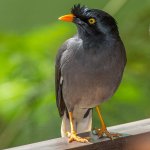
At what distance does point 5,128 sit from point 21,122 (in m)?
0.08

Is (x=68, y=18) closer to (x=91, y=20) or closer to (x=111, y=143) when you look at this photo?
(x=91, y=20)

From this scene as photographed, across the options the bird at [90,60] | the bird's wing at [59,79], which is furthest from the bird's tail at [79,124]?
the bird at [90,60]

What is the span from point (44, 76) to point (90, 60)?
12.7 inches

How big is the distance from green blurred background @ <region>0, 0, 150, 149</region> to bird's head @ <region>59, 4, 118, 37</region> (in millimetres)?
302

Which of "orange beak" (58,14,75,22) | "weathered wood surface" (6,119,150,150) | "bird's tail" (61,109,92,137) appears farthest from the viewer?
"bird's tail" (61,109,92,137)

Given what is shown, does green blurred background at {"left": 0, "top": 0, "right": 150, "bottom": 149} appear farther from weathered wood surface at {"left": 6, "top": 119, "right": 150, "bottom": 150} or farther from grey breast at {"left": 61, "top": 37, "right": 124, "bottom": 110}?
weathered wood surface at {"left": 6, "top": 119, "right": 150, "bottom": 150}

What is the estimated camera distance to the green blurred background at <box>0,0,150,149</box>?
3.22 metres

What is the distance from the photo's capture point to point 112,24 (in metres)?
2.94

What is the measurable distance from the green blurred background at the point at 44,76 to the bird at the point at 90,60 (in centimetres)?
15

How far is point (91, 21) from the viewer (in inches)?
117

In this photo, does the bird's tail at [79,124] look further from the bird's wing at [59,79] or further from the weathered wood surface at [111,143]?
the weathered wood surface at [111,143]

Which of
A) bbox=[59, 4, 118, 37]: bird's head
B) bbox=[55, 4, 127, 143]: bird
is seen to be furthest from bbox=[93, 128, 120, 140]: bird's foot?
bbox=[59, 4, 118, 37]: bird's head

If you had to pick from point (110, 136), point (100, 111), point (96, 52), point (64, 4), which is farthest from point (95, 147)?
point (64, 4)

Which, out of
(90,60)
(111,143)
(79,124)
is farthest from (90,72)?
(79,124)
